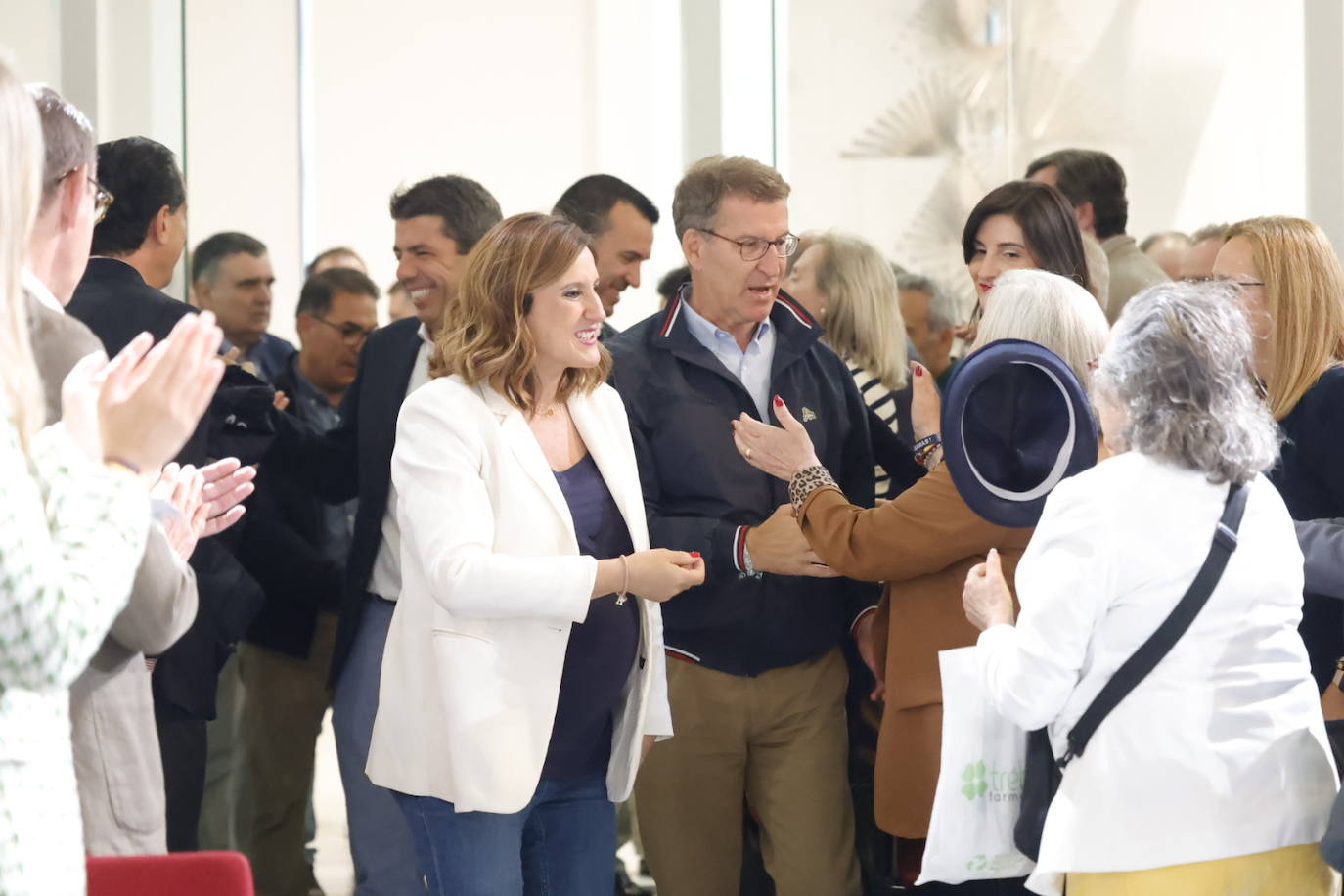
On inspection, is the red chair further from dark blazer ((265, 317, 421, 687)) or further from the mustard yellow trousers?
Answer: dark blazer ((265, 317, 421, 687))

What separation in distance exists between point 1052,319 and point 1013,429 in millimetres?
211

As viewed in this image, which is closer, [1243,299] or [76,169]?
[76,169]

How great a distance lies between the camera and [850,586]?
3.35m

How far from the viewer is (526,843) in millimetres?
2717

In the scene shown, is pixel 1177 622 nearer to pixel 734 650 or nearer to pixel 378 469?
pixel 734 650

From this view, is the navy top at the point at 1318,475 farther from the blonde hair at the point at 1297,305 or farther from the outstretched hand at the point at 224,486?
the outstretched hand at the point at 224,486

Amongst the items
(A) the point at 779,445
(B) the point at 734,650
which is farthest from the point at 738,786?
(A) the point at 779,445

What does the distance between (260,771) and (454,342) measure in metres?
1.98

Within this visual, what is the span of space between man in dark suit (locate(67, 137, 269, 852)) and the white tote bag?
5.06ft

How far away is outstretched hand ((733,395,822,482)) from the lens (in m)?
Answer: 3.00

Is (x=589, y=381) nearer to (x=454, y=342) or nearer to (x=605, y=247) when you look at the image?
(x=454, y=342)

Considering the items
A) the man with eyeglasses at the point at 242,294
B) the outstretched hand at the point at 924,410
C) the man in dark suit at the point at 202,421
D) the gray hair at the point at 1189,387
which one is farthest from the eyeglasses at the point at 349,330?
the gray hair at the point at 1189,387

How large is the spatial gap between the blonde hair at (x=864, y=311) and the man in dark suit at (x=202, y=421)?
155 cm

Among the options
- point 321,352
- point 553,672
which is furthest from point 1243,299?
point 321,352
